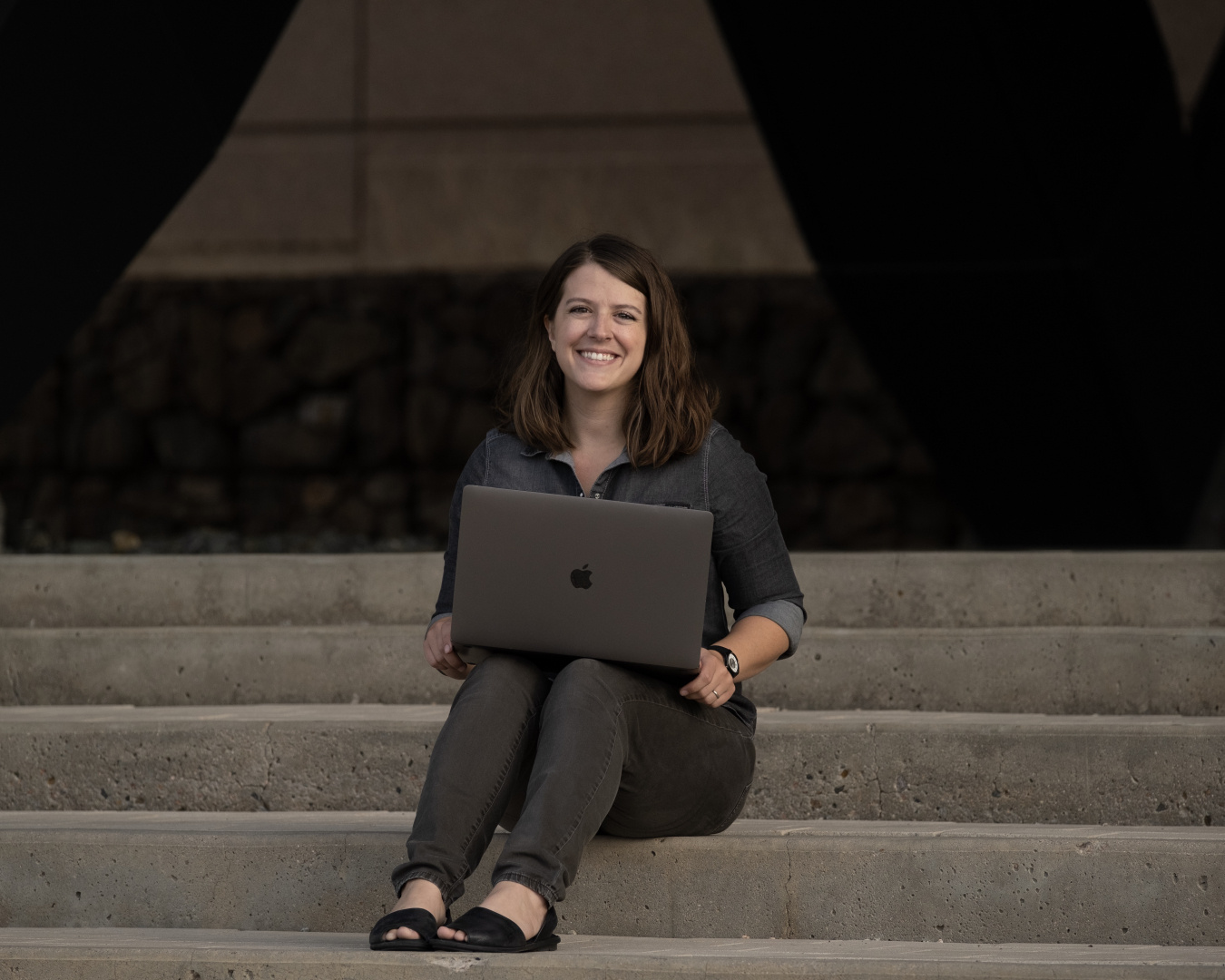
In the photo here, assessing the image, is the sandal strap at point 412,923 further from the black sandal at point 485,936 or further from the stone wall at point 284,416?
the stone wall at point 284,416

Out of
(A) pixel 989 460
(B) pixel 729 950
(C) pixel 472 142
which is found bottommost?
(B) pixel 729 950

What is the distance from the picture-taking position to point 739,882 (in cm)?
194

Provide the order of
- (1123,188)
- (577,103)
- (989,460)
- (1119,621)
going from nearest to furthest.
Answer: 1. (1119,621)
2. (1123,188)
3. (989,460)
4. (577,103)

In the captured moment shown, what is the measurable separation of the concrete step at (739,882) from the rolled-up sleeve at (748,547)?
32cm

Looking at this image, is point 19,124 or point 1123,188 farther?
point 1123,188

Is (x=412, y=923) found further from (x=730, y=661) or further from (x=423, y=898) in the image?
(x=730, y=661)

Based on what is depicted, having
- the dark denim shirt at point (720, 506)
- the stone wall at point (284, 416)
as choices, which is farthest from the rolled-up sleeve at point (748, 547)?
the stone wall at point (284, 416)

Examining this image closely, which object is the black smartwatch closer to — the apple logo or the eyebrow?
the apple logo

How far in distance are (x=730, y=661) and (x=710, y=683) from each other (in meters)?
0.06

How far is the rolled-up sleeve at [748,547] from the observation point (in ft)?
6.45

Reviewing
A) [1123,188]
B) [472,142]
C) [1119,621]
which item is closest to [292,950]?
[1119,621]

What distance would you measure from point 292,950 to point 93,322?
192 inches

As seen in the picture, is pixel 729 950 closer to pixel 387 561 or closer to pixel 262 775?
pixel 262 775

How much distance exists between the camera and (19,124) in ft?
10.2
